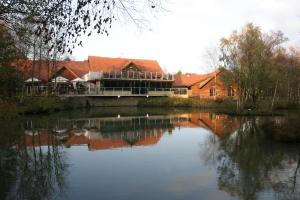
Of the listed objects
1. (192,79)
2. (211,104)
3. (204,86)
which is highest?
(192,79)

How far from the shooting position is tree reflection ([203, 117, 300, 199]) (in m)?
11.4

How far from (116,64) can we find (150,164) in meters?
49.4

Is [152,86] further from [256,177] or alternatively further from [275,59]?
[256,177]

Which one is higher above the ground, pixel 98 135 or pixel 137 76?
pixel 137 76

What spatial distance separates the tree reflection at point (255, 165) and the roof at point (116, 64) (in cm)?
4087

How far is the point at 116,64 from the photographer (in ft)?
209

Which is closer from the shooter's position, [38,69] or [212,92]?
[38,69]

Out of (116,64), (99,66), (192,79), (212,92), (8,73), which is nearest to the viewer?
(8,73)

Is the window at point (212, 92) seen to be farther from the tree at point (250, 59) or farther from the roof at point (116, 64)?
the tree at point (250, 59)

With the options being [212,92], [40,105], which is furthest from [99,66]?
[40,105]

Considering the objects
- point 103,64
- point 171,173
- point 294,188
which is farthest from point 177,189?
point 103,64

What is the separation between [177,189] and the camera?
1148 centimetres

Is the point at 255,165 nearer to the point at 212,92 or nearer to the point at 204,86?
the point at 204,86

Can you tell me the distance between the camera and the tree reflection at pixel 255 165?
11.4 m
